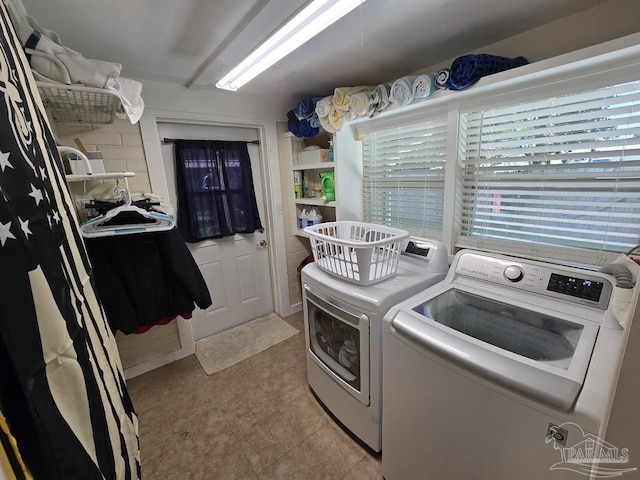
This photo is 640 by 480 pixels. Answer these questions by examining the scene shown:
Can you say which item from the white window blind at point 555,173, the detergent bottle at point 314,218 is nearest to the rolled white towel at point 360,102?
the white window blind at point 555,173

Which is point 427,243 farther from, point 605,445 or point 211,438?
point 211,438

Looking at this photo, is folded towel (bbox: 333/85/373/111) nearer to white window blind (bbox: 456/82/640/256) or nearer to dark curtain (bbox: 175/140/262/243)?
white window blind (bbox: 456/82/640/256)

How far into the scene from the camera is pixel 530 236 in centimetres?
159

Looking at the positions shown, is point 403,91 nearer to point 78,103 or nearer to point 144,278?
point 78,103

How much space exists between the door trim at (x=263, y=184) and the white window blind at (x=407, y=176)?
0.98 metres

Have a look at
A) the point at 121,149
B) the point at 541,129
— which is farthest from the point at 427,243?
the point at 121,149

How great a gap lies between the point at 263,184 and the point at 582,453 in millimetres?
2792

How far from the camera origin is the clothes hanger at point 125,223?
1467 mm

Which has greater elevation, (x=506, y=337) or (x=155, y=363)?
(x=506, y=337)

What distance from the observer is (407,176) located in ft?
6.97

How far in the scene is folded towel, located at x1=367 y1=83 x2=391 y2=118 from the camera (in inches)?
72.1

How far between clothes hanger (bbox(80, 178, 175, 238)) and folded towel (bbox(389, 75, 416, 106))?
163 cm

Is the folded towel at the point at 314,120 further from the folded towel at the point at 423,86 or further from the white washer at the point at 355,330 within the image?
the white washer at the point at 355,330

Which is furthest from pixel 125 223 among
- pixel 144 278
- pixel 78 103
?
pixel 78 103
